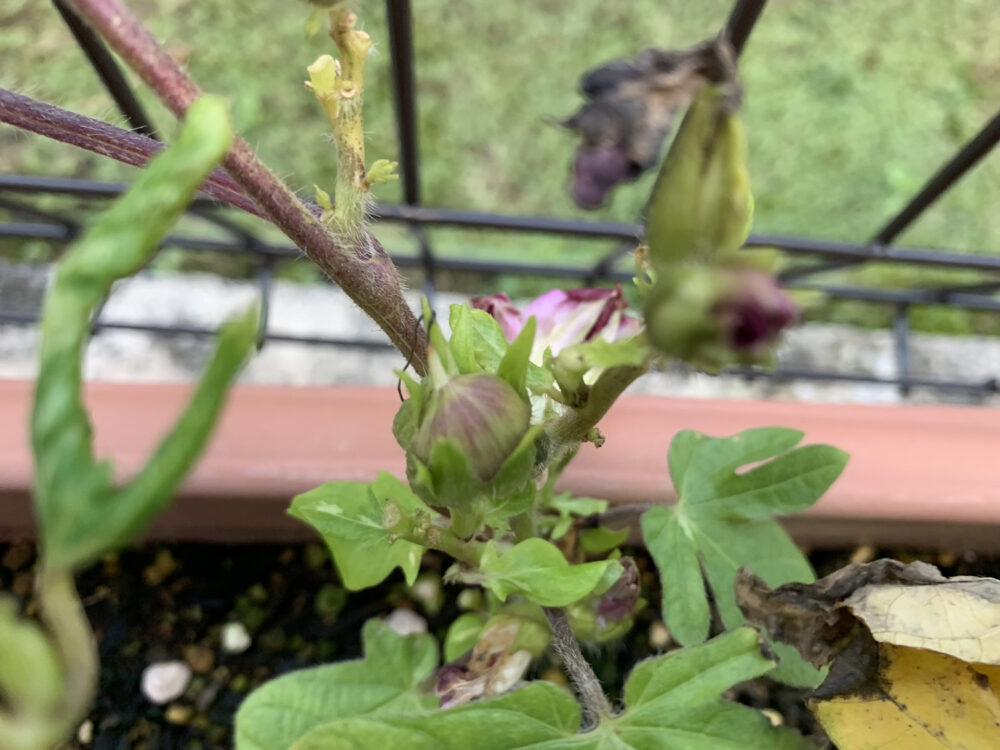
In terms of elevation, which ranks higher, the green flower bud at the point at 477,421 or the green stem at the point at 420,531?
the green flower bud at the point at 477,421

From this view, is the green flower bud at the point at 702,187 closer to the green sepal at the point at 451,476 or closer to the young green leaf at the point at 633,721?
the green sepal at the point at 451,476

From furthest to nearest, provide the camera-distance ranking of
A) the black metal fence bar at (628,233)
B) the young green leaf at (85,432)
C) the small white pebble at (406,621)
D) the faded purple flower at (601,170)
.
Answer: the black metal fence bar at (628,233)
the small white pebble at (406,621)
the faded purple flower at (601,170)
the young green leaf at (85,432)

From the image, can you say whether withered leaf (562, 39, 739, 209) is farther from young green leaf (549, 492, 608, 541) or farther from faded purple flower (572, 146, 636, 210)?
young green leaf (549, 492, 608, 541)

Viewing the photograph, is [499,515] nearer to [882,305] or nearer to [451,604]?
[451,604]

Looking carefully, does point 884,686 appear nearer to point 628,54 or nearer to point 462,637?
point 462,637

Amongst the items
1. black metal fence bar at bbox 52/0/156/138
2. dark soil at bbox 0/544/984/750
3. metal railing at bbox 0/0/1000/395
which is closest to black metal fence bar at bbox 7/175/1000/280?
metal railing at bbox 0/0/1000/395

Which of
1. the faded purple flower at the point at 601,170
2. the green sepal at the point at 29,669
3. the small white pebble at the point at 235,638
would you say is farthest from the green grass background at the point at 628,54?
the green sepal at the point at 29,669
